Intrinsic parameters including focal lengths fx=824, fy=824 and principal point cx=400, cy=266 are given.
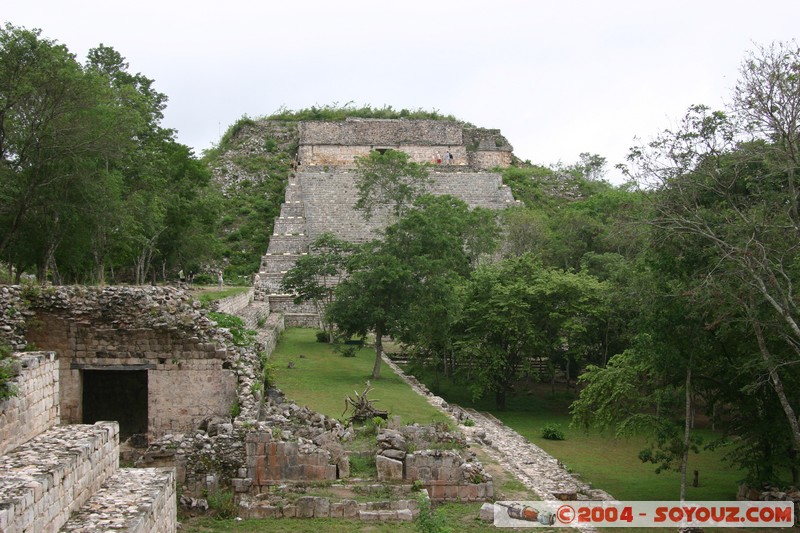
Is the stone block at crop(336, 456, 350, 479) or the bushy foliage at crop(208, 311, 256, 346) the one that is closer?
the stone block at crop(336, 456, 350, 479)

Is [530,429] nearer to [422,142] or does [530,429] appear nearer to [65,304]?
[65,304]

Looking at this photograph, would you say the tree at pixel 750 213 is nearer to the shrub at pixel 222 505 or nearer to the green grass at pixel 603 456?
the green grass at pixel 603 456

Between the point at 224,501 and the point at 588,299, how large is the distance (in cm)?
1731

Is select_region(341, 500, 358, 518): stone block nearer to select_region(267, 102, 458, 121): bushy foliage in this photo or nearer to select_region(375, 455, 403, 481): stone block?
select_region(375, 455, 403, 481): stone block

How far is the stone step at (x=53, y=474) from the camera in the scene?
23.6ft

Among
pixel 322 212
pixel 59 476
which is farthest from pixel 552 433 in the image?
pixel 322 212

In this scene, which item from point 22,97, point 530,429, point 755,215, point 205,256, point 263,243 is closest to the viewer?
point 755,215

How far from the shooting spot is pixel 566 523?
12617mm

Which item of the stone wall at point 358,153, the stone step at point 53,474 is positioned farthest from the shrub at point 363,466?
the stone wall at point 358,153

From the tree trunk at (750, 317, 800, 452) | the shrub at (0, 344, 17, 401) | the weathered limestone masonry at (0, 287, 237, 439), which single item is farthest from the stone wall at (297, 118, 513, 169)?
the shrub at (0, 344, 17, 401)

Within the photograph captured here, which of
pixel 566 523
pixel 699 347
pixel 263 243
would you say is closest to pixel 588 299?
pixel 699 347

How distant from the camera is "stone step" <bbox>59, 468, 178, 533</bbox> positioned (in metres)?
8.09

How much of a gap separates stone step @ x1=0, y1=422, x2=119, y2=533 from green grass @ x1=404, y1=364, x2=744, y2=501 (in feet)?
33.5

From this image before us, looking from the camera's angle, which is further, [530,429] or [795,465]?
[530,429]
